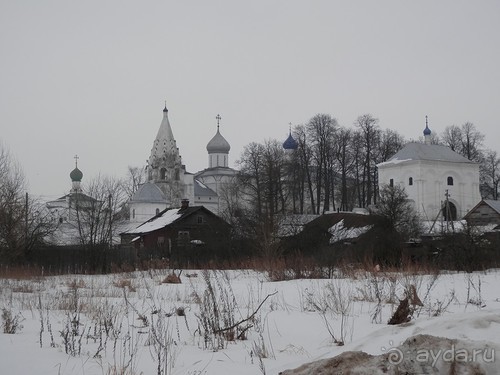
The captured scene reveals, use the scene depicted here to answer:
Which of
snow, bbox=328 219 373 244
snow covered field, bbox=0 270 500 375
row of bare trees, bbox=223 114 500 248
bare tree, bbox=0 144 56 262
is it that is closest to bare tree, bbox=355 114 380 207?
row of bare trees, bbox=223 114 500 248

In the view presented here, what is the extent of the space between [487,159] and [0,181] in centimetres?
5613

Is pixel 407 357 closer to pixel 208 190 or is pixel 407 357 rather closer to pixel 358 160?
pixel 358 160

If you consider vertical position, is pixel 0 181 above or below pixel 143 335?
above

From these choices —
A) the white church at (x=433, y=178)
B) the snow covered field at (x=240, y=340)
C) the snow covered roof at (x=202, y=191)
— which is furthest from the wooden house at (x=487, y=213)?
the snow covered roof at (x=202, y=191)

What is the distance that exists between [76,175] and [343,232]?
53.0 metres

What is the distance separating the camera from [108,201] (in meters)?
40.2

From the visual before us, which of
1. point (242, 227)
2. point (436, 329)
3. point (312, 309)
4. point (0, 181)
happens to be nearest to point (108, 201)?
point (242, 227)

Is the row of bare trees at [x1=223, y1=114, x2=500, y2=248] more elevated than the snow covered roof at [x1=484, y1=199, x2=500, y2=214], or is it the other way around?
the row of bare trees at [x1=223, y1=114, x2=500, y2=248]

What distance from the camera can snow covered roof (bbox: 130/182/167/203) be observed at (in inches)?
2552

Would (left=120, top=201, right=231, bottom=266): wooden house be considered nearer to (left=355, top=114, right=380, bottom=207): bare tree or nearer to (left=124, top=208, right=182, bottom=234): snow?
(left=124, top=208, right=182, bottom=234): snow

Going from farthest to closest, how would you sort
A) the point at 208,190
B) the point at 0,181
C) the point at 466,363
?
1. the point at 208,190
2. the point at 0,181
3. the point at 466,363

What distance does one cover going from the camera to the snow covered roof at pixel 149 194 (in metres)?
64.8

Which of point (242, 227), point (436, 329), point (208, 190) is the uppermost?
point (208, 190)

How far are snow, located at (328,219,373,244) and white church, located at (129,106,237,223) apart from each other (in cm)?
3223
